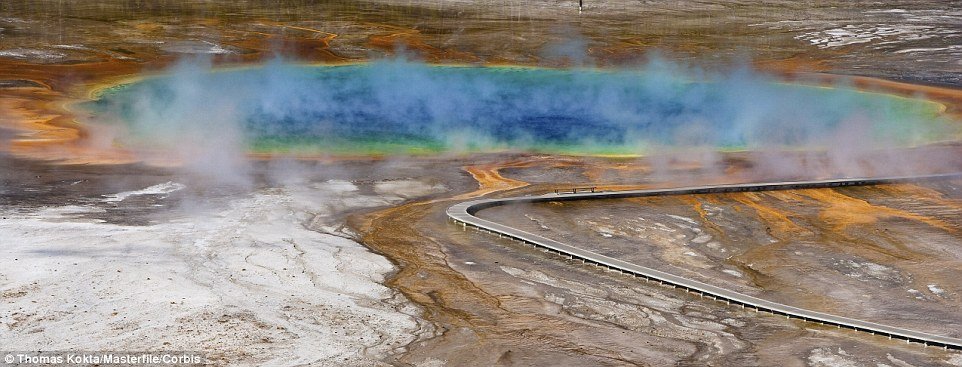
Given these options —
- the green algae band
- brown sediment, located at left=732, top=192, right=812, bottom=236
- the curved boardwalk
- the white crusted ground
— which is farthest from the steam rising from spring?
the white crusted ground

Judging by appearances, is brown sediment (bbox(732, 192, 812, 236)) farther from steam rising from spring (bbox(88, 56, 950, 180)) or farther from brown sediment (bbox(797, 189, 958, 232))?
steam rising from spring (bbox(88, 56, 950, 180))

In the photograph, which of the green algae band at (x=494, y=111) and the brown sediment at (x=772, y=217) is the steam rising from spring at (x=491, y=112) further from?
the brown sediment at (x=772, y=217)

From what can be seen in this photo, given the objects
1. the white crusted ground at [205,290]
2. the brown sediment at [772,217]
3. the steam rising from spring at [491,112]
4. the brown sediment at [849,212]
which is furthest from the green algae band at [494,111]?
the white crusted ground at [205,290]

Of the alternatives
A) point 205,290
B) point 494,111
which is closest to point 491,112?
point 494,111

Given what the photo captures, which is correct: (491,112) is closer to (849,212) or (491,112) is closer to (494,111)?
(494,111)

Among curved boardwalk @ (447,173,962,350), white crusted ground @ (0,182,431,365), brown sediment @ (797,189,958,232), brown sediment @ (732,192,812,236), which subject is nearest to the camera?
white crusted ground @ (0,182,431,365)

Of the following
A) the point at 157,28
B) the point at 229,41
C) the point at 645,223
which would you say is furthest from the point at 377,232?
the point at 157,28
